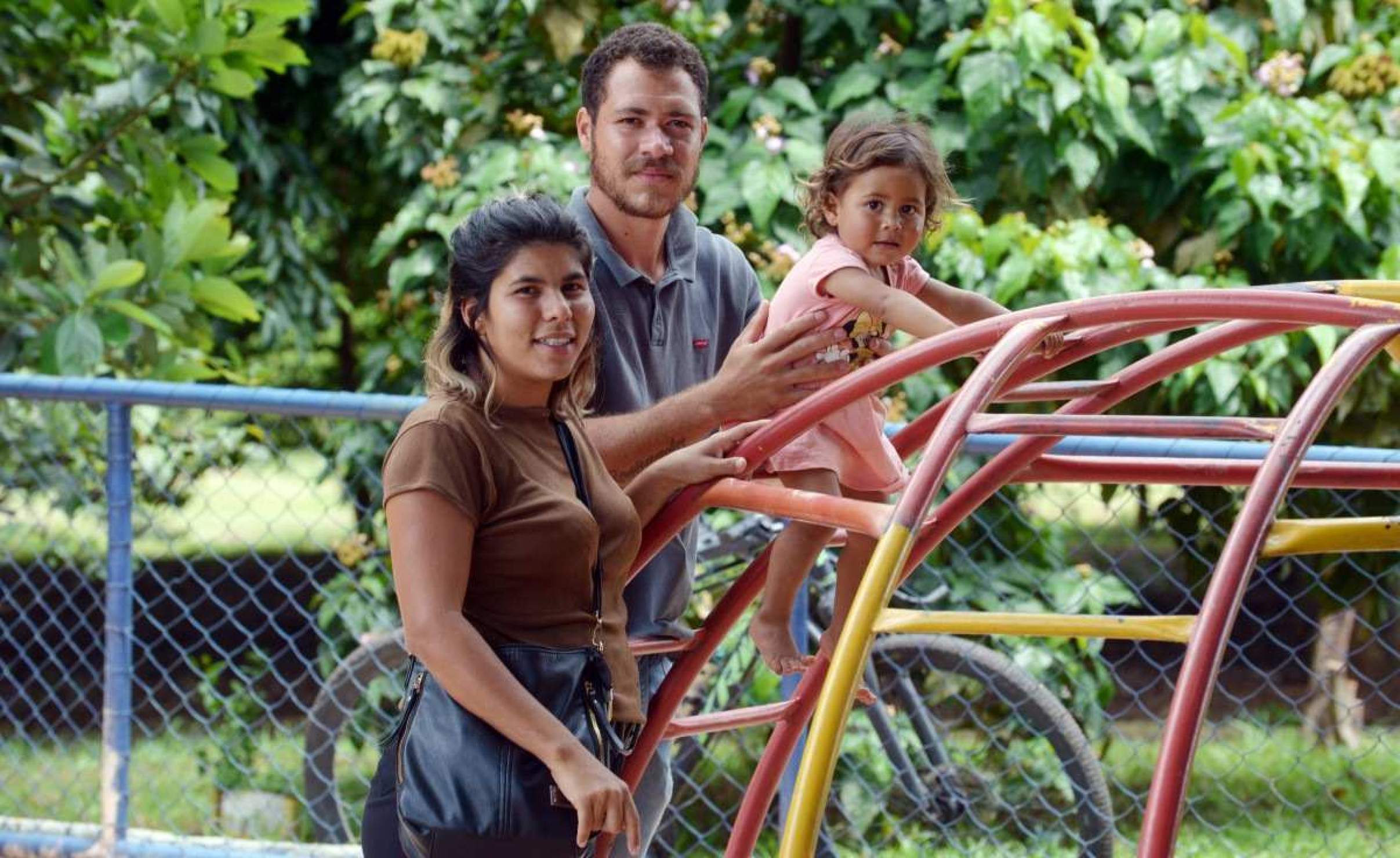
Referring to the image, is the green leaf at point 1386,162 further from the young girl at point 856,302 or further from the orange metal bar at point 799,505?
the orange metal bar at point 799,505

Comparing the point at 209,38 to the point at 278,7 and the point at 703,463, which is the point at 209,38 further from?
the point at 703,463

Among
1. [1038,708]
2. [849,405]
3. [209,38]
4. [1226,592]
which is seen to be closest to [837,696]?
[1226,592]

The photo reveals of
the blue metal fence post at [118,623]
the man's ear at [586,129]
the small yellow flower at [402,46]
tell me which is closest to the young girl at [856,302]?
the man's ear at [586,129]

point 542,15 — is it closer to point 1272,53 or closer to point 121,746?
point 1272,53

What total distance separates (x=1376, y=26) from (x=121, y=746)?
12.4 ft

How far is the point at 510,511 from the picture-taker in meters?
1.90

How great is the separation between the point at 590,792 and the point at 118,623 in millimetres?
2052

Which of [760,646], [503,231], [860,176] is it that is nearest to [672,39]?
[860,176]

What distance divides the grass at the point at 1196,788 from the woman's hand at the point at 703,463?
7.26 ft

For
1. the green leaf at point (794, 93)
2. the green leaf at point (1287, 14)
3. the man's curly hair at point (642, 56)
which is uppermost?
the green leaf at point (1287, 14)

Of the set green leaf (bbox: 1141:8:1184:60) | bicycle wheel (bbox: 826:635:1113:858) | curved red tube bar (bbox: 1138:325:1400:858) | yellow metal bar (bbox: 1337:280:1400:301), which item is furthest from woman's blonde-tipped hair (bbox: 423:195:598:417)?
green leaf (bbox: 1141:8:1184:60)

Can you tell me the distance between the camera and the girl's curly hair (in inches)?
95.1

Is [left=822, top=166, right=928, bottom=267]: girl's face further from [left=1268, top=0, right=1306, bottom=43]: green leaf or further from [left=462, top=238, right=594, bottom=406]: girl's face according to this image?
[left=1268, top=0, right=1306, bottom=43]: green leaf

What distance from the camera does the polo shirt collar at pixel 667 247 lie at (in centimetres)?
248
